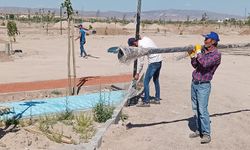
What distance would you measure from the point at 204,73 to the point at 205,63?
0.21 meters

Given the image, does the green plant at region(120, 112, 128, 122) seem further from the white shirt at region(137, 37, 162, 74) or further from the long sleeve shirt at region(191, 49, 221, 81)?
the long sleeve shirt at region(191, 49, 221, 81)

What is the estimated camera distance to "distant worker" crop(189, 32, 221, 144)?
21.3 feet

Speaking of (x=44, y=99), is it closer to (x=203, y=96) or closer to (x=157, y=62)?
(x=157, y=62)

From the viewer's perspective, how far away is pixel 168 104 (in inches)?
374

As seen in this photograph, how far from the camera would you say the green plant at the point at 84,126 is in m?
7.21

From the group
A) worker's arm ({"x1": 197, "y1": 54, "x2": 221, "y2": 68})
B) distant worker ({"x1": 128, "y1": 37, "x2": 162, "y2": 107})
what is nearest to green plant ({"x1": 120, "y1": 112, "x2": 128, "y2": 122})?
distant worker ({"x1": 128, "y1": 37, "x2": 162, "y2": 107})

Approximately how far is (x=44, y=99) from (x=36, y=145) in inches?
118

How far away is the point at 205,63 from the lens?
21.2 ft

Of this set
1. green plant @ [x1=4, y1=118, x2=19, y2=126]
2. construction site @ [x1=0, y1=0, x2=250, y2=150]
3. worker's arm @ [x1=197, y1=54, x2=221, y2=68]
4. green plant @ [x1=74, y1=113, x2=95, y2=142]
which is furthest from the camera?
green plant @ [x1=4, y1=118, x2=19, y2=126]

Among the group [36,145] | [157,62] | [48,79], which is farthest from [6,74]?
[36,145]

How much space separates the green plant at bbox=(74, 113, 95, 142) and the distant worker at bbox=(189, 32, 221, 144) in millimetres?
1659

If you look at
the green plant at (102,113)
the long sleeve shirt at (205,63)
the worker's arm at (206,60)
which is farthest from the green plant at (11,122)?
the worker's arm at (206,60)

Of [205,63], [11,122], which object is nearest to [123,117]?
[11,122]

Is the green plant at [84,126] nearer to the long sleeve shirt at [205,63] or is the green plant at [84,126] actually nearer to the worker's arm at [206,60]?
the long sleeve shirt at [205,63]
